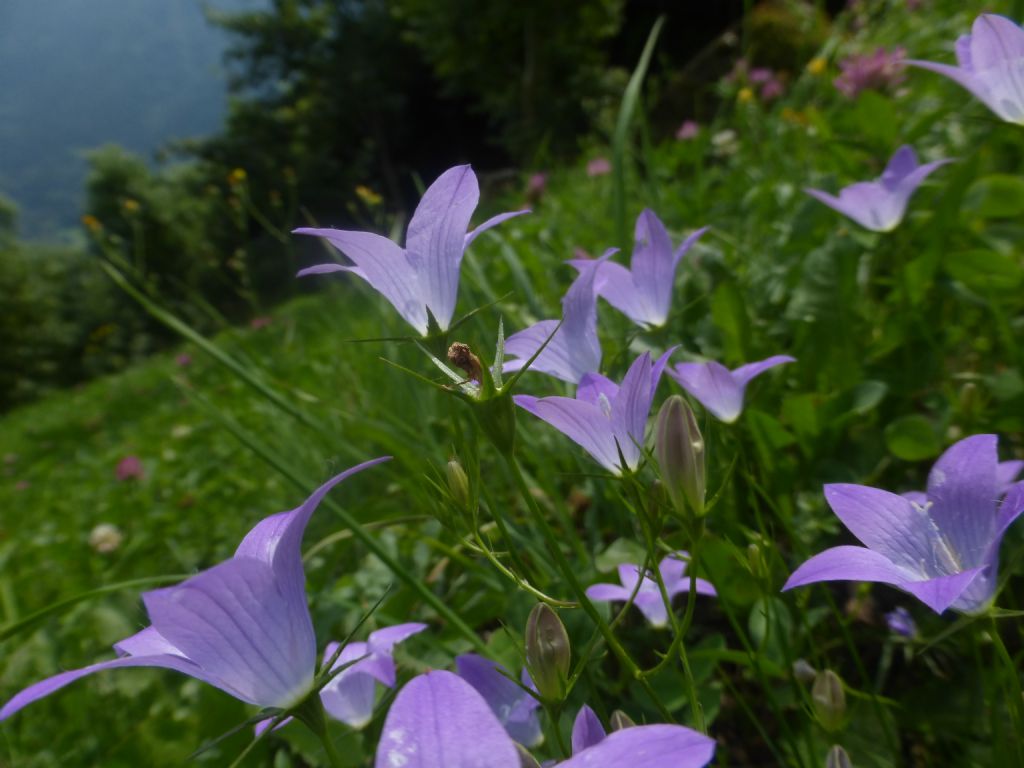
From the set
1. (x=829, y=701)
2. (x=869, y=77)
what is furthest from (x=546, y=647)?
(x=869, y=77)

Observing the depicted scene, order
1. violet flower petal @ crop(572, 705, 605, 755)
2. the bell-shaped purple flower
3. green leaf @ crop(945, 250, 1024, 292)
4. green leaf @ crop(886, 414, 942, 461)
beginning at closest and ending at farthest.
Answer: violet flower petal @ crop(572, 705, 605, 755)
the bell-shaped purple flower
green leaf @ crop(886, 414, 942, 461)
green leaf @ crop(945, 250, 1024, 292)

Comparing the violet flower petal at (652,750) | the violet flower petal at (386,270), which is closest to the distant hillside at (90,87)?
the violet flower petal at (386,270)

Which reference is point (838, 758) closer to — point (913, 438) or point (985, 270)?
point (913, 438)

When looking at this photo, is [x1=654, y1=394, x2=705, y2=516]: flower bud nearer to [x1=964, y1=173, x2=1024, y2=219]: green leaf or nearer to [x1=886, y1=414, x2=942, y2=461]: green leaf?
[x1=886, y1=414, x2=942, y2=461]: green leaf

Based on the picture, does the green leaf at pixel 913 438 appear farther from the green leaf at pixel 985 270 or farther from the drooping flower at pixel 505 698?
the drooping flower at pixel 505 698

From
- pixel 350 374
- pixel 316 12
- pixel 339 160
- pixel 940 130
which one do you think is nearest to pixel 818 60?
pixel 940 130

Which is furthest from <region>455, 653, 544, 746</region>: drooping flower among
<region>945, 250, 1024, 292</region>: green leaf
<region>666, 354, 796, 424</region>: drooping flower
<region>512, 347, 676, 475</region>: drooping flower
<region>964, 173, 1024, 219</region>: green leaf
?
<region>964, 173, 1024, 219</region>: green leaf
